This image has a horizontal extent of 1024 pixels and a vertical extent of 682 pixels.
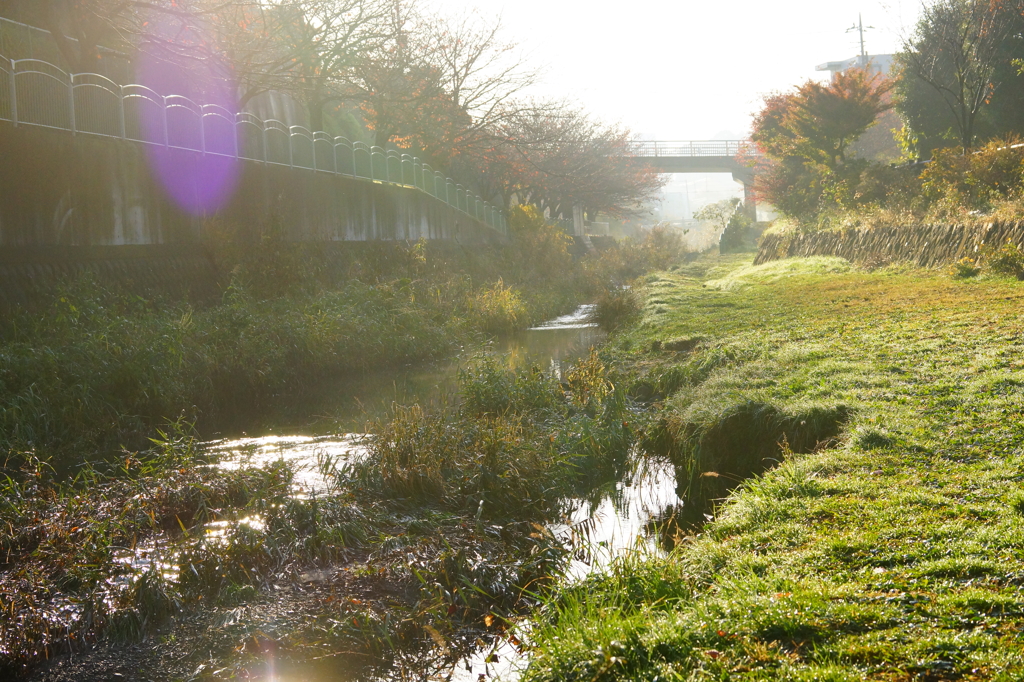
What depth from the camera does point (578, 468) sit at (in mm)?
7344

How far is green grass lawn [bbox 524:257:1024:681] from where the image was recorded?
328 centimetres

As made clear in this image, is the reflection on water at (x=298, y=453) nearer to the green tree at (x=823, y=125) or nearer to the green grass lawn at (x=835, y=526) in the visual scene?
the green grass lawn at (x=835, y=526)

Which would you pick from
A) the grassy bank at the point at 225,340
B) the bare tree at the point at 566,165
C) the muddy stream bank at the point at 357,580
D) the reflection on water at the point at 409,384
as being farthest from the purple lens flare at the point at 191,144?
the bare tree at the point at 566,165

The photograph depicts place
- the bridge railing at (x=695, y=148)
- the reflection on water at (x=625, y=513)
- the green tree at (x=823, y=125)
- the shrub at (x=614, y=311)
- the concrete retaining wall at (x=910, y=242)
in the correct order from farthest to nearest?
the bridge railing at (x=695, y=148), the green tree at (x=823, y=125), the shrub at (x=614, y=311), the concrete retaining wall at (x=910, y=242), the reflection on water at (x=625, y=513)

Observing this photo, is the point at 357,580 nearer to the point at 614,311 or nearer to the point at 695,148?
the point at 614,311

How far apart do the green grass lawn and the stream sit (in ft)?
0.90

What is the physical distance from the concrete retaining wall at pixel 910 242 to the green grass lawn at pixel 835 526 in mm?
5437

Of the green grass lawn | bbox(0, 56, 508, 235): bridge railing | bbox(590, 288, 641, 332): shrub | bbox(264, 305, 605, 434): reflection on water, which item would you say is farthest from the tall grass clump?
bbox(0, 56, 508, 235): bridge railing

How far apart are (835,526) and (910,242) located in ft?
50.2

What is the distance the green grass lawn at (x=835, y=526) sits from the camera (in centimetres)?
328

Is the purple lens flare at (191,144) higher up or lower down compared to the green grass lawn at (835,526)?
higher up

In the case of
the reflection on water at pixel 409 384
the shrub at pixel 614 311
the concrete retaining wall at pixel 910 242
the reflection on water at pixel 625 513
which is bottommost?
the reflection on water at pixel 625 513

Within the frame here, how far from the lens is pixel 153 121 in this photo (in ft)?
46.0

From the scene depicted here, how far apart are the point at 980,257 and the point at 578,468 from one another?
A: 1040cm
